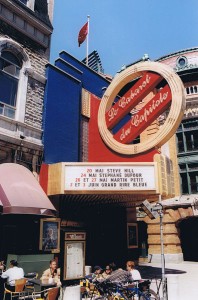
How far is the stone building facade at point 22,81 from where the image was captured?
1172 cm

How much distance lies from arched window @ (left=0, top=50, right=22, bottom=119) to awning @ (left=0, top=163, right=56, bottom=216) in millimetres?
2800

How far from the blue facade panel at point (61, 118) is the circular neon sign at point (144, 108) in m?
A: 1.44

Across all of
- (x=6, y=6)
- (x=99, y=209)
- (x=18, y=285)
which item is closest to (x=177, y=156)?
(x=99, y=209)

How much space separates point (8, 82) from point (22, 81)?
26.1 inches

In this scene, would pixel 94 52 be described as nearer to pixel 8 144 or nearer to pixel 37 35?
pixel 37 35

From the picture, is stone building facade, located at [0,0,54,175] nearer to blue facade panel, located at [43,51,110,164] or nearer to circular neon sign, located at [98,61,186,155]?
blue facade panel, located at [43,51,110,164]

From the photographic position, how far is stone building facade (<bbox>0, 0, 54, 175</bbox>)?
11716mm

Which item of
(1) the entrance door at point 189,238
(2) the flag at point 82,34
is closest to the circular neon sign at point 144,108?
(2) the flag at point 82,34

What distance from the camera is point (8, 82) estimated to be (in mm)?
12391

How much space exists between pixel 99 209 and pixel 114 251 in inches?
102

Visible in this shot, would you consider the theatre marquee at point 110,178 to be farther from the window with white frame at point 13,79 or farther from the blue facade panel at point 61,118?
the window with white frame at point 13,79

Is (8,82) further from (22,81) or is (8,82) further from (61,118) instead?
(61,118)

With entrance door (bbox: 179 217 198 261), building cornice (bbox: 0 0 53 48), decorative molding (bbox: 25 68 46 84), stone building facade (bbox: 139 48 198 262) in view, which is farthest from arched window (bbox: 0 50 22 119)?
entrance door (bbox: 179 217 198 261)

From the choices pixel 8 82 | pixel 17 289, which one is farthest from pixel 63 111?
pixel 17 289
